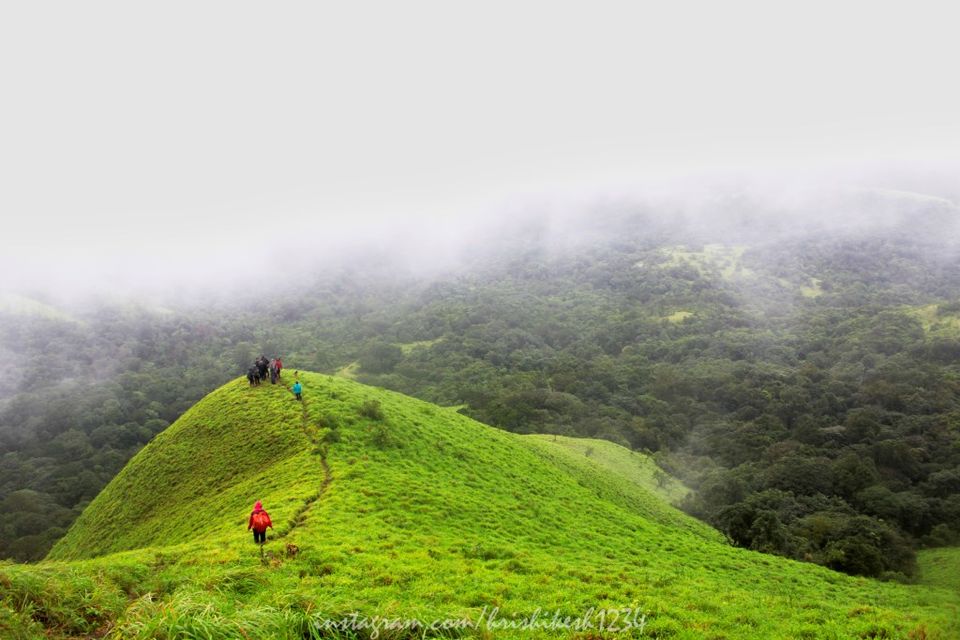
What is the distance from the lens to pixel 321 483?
28984 mm

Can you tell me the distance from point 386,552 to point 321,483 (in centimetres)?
986

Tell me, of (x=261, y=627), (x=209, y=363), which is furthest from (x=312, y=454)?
(x=209, y=363)

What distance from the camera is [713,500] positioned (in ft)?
234

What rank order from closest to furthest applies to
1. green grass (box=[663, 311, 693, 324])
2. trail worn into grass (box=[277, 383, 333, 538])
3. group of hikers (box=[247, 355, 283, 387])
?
1. trail worn into grass (box=[277, 383, 333, 538])
2. group of hikers (box=[247, 355, 283, 387])
3. green grass (box=[663, 311, 693, 324])

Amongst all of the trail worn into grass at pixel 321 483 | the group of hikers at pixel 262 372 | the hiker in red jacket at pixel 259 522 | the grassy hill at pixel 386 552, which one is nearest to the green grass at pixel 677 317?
the grassy hill at pixel 386 552

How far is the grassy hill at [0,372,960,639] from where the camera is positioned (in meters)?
12.1

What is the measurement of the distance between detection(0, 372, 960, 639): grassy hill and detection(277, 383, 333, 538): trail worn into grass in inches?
5.3

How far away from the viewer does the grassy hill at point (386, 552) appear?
477 inches

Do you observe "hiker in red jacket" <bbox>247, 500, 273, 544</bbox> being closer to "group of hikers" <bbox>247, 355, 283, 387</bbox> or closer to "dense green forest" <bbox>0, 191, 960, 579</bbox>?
"group of hikers" <bbox>247, 355, 283, 387</bbox>

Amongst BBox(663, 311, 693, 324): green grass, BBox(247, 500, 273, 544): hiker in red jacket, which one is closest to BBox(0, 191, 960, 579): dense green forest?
BBox(663, 311, 693, 324): green grass

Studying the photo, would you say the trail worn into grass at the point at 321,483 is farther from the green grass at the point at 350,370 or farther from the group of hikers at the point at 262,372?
the green grass at the point at 350,370

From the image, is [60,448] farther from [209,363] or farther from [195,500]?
[195,500]

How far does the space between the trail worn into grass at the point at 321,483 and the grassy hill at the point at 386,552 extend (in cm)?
14

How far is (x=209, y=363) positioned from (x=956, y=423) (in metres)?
199
